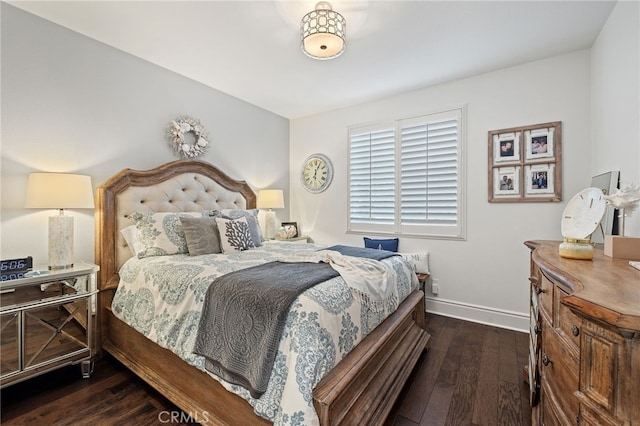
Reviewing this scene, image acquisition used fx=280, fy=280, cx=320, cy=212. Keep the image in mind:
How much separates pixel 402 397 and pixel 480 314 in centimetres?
170

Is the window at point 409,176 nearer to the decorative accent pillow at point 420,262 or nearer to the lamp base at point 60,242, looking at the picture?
the decorative accent pillow at point 420,262

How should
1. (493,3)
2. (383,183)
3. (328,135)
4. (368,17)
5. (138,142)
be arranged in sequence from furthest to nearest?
(328,135)
(383,183)
(138,142)
(368,17)
(493,3)

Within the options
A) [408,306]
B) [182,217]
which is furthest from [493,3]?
[182,217]

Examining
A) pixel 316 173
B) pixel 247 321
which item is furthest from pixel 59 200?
pixel 316 173

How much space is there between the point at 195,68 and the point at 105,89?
84cm

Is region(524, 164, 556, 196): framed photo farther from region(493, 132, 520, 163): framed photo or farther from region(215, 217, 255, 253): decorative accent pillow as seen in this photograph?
region(215, 217, 255, 253): decorative accent pillow

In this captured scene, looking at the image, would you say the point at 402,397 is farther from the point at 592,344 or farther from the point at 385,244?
the point at 385,244

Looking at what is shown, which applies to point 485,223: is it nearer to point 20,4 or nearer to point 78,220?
point 78,220

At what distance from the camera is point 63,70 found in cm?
225

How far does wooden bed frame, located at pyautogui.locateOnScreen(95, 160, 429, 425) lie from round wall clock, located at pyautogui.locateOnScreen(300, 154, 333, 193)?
1409 millimetres

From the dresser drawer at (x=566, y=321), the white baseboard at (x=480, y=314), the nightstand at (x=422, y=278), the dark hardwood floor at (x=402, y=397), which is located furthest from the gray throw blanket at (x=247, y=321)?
the white baseboard at (x=480, y=314)

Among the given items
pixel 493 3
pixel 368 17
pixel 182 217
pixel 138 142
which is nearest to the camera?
pixel 493 3

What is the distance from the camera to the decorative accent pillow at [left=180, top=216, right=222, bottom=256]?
2381 mm

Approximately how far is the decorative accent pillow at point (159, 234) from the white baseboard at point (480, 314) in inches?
110
